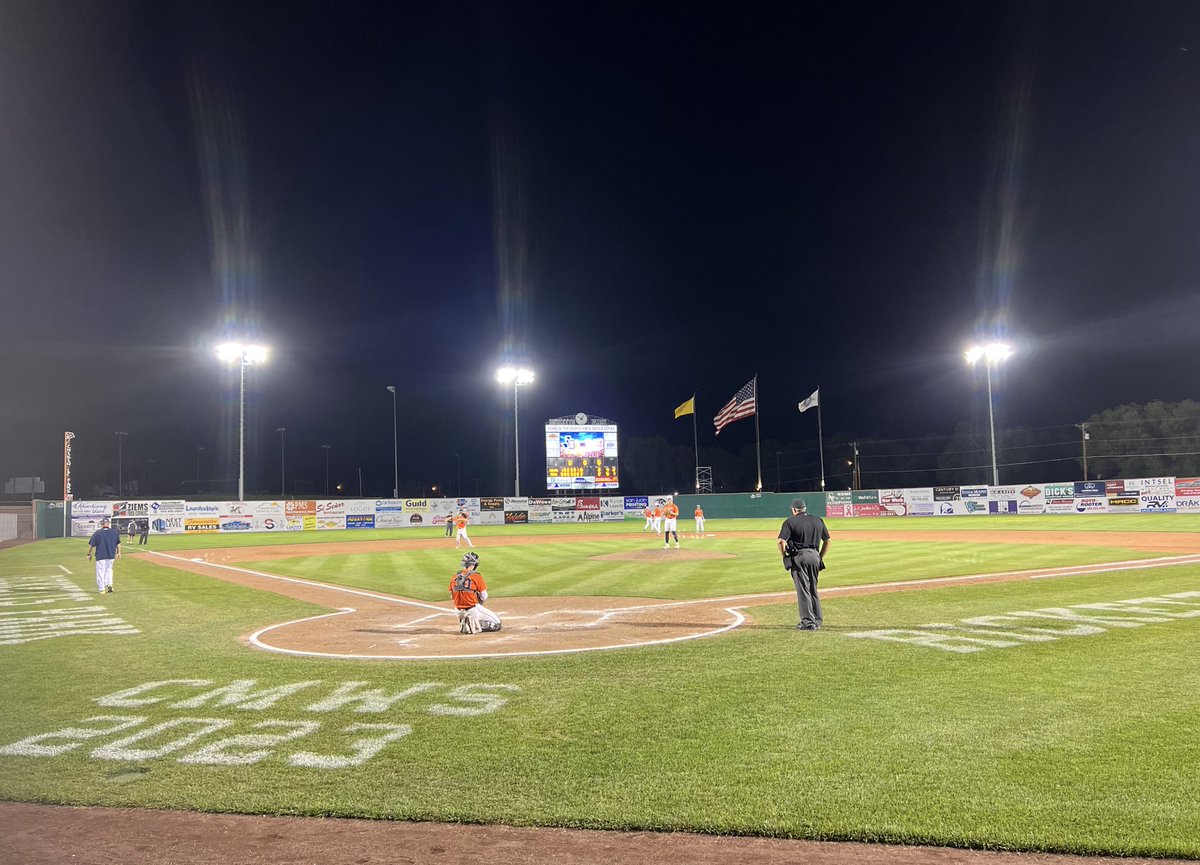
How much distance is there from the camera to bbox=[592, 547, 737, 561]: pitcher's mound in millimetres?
25828

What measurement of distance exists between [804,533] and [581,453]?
49349 mm

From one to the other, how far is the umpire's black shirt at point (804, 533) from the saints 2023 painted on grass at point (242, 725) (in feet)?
16.9

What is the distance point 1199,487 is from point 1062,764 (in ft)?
183

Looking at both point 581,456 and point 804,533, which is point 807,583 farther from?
point 581,456

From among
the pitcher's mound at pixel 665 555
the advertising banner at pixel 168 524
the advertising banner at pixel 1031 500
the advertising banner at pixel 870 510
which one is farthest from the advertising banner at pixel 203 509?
the advertising banner at pixel 1031 500

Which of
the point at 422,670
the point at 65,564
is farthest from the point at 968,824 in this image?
the point at 65,564

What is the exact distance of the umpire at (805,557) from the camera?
37.8 ft

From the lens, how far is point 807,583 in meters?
11.6

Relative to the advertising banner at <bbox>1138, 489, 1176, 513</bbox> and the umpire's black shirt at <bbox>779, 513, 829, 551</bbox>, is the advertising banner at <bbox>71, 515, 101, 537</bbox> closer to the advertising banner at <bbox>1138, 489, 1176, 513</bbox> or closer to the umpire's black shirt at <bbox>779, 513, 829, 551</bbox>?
the umpire's black shirt at <bbox>779, 513, 829, 551</bbox>

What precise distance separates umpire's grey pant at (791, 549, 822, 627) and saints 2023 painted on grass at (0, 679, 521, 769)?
508 centimetres

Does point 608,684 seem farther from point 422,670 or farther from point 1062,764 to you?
point 1062,764

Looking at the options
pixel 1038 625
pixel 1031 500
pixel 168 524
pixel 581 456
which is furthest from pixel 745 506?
pixel 1038 625

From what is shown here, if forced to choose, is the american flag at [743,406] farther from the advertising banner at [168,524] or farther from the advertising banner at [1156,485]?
the advertising banner at [168,524]

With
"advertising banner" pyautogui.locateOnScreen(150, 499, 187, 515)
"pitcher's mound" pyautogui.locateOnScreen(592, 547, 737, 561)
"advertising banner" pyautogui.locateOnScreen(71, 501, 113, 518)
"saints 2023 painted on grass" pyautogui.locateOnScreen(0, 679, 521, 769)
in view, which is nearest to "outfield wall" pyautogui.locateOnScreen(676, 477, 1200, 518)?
"pitcher's mound" pyautogui.locateOnScreen(592, 547, 737, 561)
